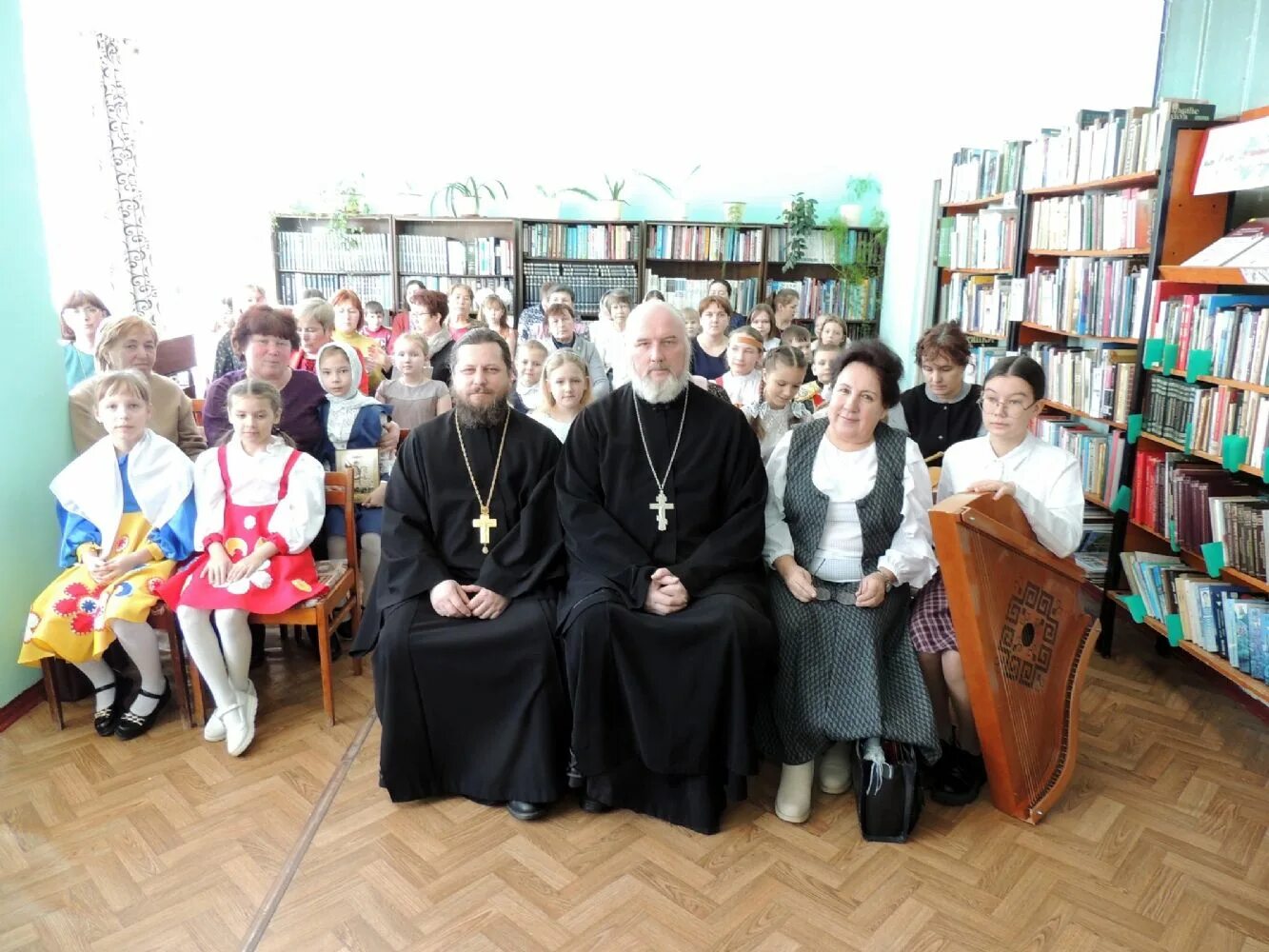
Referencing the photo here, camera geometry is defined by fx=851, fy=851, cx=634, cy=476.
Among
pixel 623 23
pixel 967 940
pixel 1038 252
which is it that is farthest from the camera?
pixel 623 23

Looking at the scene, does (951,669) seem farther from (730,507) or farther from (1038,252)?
(1038,252)

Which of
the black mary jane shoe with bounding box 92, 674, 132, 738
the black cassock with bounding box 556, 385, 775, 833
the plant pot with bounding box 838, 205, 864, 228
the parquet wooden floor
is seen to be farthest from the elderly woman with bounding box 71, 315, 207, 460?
the plant pot with bounding box 838, 205, 864, 228

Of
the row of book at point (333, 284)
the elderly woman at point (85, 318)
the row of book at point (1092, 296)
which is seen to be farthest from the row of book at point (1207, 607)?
the row of book at point (333, 284)

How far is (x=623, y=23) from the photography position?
759cm

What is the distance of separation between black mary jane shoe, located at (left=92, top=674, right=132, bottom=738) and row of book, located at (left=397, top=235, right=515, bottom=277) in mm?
5253

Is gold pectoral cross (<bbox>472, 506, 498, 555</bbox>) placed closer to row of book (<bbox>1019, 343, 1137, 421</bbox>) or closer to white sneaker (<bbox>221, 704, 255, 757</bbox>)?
white sneaker (<bbox>221, 704, 255, 757</bbox>)

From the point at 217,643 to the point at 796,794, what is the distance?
6.90 ft

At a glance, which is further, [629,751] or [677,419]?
[677,419]

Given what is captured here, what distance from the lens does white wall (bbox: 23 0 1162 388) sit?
23.5 ft

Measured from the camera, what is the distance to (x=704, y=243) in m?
7.89

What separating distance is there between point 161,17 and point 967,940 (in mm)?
8381

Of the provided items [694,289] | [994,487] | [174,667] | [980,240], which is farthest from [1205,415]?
[694,289]

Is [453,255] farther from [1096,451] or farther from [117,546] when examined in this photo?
[1096,451]

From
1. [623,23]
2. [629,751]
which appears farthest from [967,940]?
[623,23]
